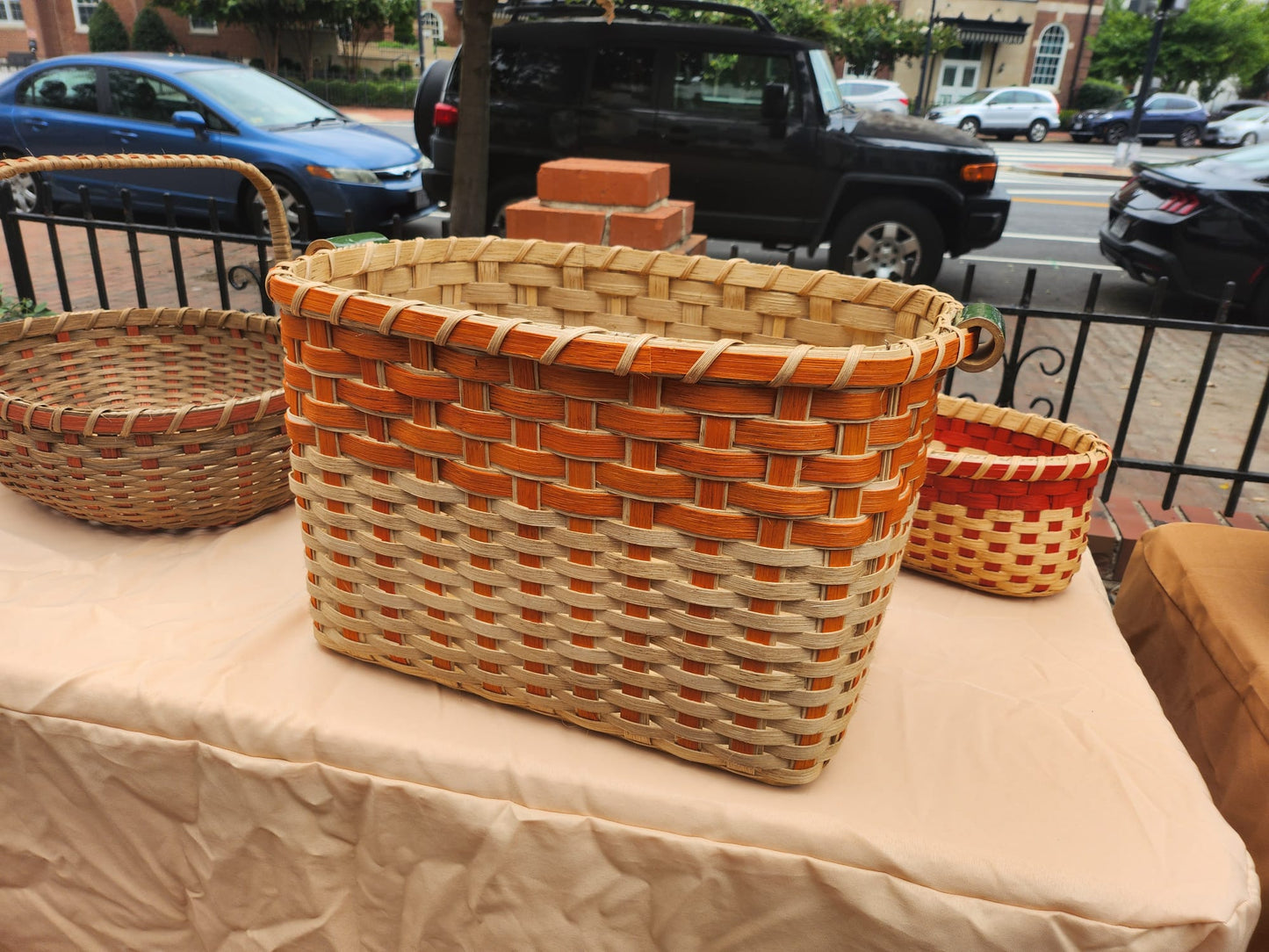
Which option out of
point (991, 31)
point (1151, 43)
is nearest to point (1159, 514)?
point (1151, 43)

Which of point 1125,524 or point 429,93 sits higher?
point 429,93

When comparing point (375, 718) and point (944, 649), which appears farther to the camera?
point (944, 649)

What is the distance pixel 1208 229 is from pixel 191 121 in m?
6.76

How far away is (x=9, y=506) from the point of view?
1.41 metres

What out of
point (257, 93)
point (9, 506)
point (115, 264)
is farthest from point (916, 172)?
point (115, 264)

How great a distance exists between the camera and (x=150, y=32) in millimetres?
26375

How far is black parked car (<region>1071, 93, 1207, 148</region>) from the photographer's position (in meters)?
22.2

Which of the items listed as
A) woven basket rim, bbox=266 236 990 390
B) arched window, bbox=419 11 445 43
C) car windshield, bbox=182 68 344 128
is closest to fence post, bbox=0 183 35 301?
woven basket rim, bbox=266 236 990 390

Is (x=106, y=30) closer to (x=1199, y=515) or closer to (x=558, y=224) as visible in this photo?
(x=558, y=224)

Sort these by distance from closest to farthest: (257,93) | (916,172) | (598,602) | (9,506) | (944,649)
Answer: (598,602), (944,649), (9,506), (916,172), (257,93)

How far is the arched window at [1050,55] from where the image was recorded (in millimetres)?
34656

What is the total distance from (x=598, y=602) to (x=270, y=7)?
2991 centimetres

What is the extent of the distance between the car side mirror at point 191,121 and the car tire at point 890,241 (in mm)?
4388

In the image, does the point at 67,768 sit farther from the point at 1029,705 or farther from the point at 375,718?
the point at 1029,705
